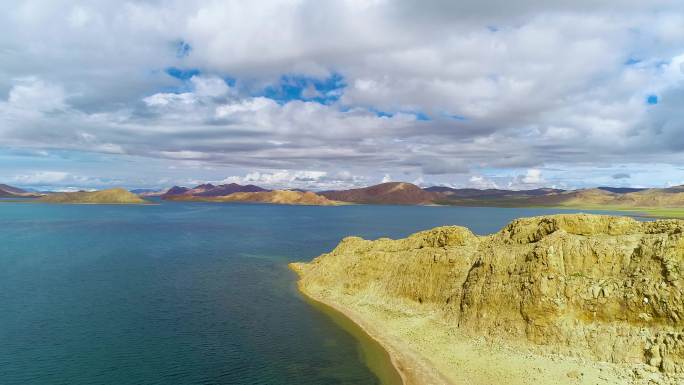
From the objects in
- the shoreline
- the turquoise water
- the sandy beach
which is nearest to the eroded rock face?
the sandy beach

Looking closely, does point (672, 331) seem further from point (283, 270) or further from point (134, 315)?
point (283, 270)

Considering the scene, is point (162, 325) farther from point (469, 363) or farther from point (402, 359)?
point (469, 363)

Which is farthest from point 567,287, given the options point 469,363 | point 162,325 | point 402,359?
point 162,325

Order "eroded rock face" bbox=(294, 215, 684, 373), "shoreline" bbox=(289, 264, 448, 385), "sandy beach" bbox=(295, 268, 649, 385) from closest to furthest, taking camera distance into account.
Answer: "sandy beach" bbox=(295, 268, 649, 385) < "eroded rock face" bbox=(294, 215, 684, 373) < "shoreline" bbox=(289, 264, 448, 385)

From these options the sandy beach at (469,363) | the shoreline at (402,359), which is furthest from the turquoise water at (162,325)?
the sandy beach at (469,363)

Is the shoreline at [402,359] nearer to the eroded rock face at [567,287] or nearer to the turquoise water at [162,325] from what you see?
the turquoise water at [162,325]

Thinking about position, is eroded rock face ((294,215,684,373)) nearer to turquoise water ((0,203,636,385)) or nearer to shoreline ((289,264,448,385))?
shoreline ((289,264,448,385))

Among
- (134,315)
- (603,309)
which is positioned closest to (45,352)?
(134,315)
